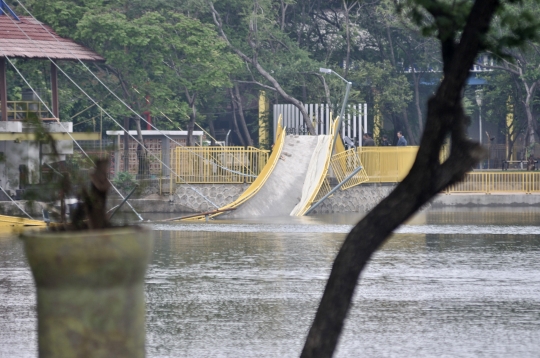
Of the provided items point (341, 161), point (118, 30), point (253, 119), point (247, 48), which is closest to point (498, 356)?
point (341, 161)

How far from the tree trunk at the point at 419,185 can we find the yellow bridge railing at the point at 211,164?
25.5 meters

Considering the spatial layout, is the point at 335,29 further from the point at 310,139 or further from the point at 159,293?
the point at 159,293

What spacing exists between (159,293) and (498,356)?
510 cm

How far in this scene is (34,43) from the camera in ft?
102

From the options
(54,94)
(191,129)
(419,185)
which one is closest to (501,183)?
(191,129)

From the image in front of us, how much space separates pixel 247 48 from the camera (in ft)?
133

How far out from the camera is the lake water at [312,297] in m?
8.88

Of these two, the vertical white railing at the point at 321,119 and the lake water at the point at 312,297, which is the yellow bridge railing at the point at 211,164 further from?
the vertical white railing at the point at 321,119

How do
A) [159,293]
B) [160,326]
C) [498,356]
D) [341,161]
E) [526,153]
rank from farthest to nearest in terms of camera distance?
[526,153]
[341,161]
[159,293]
[160,326]
[498,356]

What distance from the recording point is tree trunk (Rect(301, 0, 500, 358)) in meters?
5.52

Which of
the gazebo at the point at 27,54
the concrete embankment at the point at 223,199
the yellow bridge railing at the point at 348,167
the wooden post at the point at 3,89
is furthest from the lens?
the yellow bridge railing at the point at 348,167

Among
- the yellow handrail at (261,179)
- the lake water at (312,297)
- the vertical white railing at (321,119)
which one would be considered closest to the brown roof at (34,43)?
the yellow handrail at (261,179)

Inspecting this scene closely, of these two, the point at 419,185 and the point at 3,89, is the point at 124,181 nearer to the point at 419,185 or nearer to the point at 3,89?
the point at 3,89

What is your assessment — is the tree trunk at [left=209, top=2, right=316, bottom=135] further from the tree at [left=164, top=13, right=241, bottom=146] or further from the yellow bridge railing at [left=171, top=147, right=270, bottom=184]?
the yellow bridge railing at [left=171, top=147, right=270, bottom=184]
